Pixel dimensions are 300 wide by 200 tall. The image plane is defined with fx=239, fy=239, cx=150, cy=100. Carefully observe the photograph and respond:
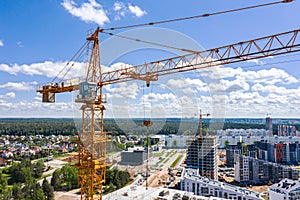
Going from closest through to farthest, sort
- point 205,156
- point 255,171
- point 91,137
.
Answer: point 91,137, point 205,156, point 255,171

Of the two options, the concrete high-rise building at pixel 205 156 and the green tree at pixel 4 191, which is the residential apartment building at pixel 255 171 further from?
the green tree at pixel 4 191

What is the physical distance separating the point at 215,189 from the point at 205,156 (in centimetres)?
387

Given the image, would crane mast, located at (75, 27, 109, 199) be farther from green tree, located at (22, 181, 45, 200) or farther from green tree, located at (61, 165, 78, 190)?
green tree, located at (61, 165, 78, 190)

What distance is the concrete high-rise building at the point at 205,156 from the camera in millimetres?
12312

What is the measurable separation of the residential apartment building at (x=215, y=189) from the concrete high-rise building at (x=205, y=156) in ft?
8.97

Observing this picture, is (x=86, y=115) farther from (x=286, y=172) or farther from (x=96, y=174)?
(x=286, y=172)

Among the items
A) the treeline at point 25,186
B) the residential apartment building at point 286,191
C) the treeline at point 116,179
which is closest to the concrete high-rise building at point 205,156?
the treeline at point 116,179

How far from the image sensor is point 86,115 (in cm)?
566

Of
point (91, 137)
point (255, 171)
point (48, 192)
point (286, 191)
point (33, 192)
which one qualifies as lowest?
point (255, 171)

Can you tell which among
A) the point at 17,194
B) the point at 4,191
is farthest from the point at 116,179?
the point at 4,191

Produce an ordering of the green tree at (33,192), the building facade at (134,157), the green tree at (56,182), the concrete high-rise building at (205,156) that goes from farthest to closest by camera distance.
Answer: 1. the building facade at (134,157)
2. the concrete high-rise building at (205,156)
3. the green tree at (56,182)
4. the green tree at (33,192)

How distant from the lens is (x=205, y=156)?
12.4 metres

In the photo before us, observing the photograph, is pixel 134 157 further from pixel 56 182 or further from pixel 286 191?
pixel 286 191

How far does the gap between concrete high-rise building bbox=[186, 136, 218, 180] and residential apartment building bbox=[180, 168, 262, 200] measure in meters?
2.73
